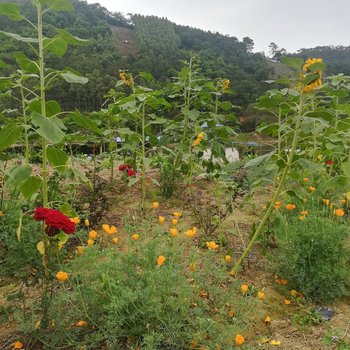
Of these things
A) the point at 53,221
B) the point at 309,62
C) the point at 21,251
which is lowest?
the point at 21,251

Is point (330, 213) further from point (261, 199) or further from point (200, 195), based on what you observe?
point (200, 195)

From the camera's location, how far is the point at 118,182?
4.00m

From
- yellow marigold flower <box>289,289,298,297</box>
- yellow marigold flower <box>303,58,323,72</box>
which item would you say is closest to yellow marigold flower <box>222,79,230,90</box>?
yellow marigold flower <box>303,58,323,72</box>

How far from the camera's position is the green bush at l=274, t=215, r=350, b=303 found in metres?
2.01

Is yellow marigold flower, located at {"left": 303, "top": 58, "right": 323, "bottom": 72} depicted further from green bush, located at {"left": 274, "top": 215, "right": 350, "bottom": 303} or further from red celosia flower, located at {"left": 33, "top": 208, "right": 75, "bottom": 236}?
red celosia flower, located at {"left": 33, "top": 208, "right": 75, "bottom": 236}

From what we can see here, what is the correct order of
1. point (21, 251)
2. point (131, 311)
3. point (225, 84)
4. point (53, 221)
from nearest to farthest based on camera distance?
point (53, 221) < point (131, 311) < point (21, 251) < point (225, 84)

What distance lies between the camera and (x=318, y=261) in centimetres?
204

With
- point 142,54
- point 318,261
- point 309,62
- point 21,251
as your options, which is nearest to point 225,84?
point 309,62

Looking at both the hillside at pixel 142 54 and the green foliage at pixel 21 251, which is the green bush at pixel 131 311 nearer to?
the green foliage at pixel 21 251

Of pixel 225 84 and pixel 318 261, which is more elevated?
pixel 225 84

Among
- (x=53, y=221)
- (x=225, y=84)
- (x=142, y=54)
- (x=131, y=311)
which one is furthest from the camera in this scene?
(x=142, y=54)

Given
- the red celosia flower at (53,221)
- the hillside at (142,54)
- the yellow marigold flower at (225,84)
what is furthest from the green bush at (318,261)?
the hillside at (142,54)

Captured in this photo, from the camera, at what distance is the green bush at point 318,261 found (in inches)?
79.2

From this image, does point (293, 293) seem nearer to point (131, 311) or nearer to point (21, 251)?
point (131, 311)
